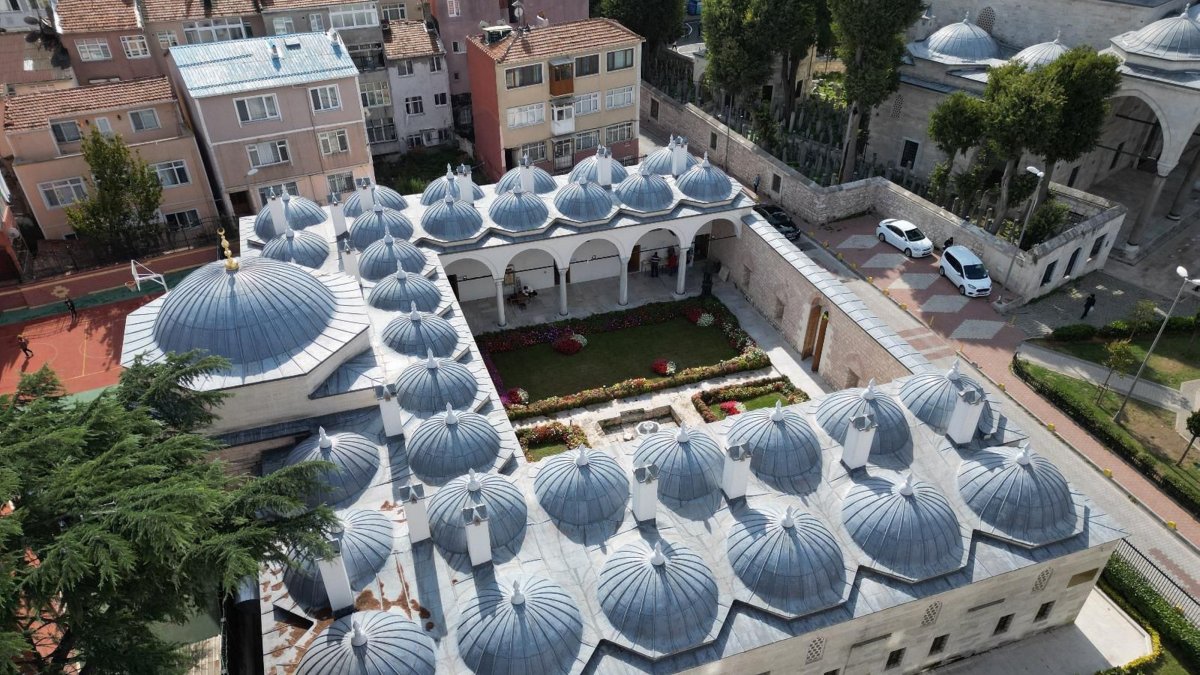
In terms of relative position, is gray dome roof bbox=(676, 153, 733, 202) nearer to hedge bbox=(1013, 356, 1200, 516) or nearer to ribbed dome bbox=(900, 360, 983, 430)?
hedge bbox=(1013, 356, 1200, 516)

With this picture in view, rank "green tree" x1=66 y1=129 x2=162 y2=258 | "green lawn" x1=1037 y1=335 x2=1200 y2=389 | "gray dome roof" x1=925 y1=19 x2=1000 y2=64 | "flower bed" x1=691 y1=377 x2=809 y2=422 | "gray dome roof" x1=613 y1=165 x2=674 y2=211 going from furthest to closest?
"gray dome roof" x1=925 y1=19 x2=1000 y2=64 < "gray dome roof" x1=613 y1=165 x2=674 y2=211 < "green tree" x1=66 y1=129 x2=162 y2=258 < "green lawn" x1=1037 y1=335 x2=1200 y2=389 < "flower bed" x1=691 y1=377 x2=809 y2=422

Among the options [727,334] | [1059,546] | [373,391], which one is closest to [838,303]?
[727,334]

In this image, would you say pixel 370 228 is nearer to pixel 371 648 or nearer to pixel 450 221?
pixel 450 221

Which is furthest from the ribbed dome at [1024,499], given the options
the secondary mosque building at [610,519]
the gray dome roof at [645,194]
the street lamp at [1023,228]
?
the gray dome roof at [645,194]

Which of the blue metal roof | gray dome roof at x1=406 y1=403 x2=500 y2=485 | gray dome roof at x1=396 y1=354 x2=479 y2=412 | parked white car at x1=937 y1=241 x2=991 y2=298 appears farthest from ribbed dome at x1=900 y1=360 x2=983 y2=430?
the blue metal roof

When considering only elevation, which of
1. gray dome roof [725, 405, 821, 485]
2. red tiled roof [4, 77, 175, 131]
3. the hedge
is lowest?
the hedge

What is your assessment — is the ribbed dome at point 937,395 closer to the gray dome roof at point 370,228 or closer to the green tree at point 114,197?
the gray dome roof at point 370,228
